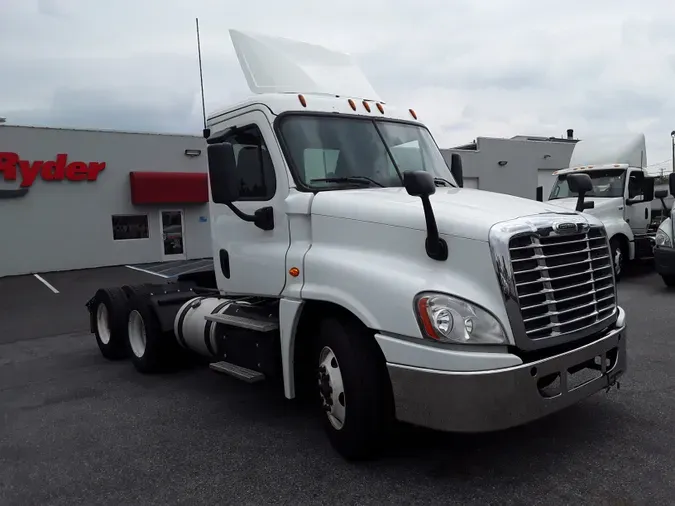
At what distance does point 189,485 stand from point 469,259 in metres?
2.34

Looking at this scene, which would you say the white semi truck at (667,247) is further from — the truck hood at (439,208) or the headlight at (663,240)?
the truck hood at (439,208)

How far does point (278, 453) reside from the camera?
430 cm

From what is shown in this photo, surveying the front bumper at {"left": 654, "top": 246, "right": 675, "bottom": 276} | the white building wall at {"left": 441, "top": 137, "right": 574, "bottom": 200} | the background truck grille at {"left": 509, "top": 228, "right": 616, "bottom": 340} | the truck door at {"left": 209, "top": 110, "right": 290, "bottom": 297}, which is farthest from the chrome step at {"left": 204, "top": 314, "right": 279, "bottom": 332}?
the white building wall at {"left": 441, "top": 137, "right": 574, "bottom": 200}

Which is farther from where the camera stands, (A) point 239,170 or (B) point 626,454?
(A) point 239,170

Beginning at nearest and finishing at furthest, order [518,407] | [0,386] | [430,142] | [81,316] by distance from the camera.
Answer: [518,407] → [430,142] → [0,386] → [81,316]

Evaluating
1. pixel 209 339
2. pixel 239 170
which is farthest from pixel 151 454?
pixel 239 170

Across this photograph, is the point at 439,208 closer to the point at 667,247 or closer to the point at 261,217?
the point at 261,217

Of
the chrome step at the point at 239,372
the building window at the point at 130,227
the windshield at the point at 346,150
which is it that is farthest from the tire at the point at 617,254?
the building window at the point at 130,227

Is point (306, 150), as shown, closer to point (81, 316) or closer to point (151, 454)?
point (151, 454)

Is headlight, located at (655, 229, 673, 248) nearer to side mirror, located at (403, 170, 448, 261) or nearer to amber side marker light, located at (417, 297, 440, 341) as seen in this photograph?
side mirror, located at (403, 170, 448, 261)

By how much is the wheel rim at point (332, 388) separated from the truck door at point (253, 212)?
751mm

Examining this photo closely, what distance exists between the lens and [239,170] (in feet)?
16.1

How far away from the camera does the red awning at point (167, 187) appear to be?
20266mm

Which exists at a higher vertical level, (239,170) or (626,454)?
(239,170)
